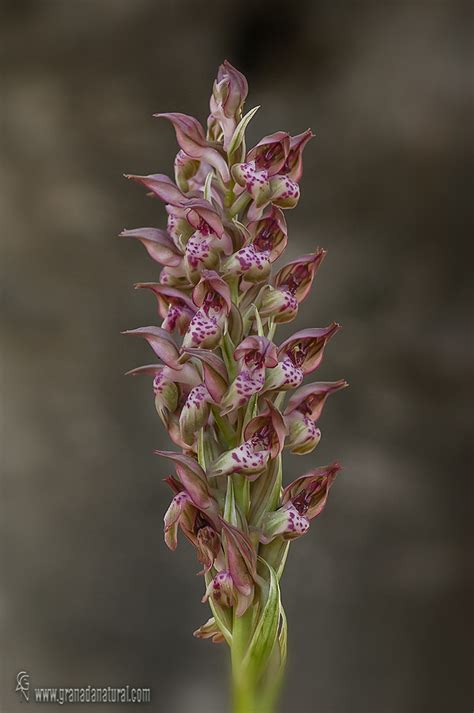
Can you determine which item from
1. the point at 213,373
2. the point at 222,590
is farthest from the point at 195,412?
the point at 222,590

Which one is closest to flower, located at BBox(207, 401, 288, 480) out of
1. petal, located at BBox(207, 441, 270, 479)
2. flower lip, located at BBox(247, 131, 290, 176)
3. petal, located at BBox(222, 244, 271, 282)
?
petal, located at BBox(207, 441, 270, 479)

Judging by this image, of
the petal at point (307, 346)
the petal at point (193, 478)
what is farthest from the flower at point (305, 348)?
the petal at point (193, 478)

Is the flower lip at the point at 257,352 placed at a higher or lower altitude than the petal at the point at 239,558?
higher

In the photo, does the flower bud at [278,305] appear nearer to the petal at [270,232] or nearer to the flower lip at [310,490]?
the petal at [270,232]

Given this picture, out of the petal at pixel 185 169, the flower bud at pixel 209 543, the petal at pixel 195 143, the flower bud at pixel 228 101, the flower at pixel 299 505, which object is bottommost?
the flower bud at pixel 209 543

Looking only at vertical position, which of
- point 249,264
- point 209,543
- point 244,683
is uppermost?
point 249,264

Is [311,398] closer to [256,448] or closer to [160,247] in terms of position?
[256,448]

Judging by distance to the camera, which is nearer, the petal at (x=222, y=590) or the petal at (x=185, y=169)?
the petal at (x=222, y=590)

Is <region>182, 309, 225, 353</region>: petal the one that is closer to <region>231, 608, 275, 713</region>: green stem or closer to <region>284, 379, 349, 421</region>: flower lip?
<region>284, 379, 349, 421</region>: flower lip

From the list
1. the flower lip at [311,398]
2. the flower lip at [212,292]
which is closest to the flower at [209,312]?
the flower lip at [212,292]
